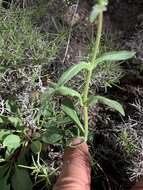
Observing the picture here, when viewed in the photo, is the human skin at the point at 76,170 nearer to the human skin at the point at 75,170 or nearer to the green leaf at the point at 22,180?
the human skin at the point at 75,170

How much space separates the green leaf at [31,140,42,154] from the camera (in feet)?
4.02

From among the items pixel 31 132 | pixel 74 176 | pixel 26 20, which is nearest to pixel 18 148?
pixel 31 132

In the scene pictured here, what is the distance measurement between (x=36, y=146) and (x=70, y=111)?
161 millimetres

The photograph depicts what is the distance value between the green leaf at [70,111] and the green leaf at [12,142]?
0.64 feet

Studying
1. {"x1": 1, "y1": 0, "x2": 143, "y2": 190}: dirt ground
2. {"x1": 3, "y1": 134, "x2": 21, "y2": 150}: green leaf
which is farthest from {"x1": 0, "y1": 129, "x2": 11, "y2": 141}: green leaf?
{"x1": 1, "y1": 0, "x2": 143, "y2": 190}: dirt ground

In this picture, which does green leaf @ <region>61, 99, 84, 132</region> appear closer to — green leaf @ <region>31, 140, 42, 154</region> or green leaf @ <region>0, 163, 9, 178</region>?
green leaf @ <region>31, 140, 42, 154</region>

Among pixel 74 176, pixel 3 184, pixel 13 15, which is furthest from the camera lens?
pixel 13 15

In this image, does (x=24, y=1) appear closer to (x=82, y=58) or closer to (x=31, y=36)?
(x=31, y=36)

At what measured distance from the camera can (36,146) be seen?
124cm

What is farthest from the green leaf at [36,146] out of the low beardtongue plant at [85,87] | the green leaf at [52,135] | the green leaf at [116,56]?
the green leaf at [116,56]

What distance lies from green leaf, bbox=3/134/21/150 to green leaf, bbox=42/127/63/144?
87 millimetres

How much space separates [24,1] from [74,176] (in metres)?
0.65

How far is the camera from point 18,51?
1.30m

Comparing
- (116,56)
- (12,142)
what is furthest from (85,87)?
(12,142)
